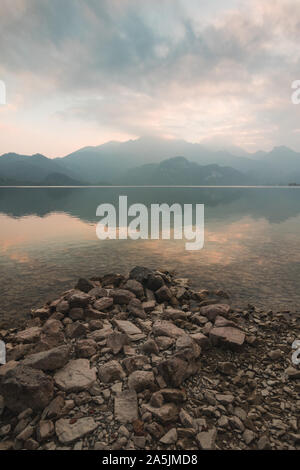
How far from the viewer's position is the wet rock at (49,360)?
368 inches

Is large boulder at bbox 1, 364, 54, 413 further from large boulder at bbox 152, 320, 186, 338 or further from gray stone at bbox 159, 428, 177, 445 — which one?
large boulder at bbox 152, 320, 186, 338

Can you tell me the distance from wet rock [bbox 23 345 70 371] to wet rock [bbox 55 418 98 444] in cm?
241

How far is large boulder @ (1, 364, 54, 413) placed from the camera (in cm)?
784

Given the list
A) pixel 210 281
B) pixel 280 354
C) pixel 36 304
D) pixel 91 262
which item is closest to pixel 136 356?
pixel 280 354

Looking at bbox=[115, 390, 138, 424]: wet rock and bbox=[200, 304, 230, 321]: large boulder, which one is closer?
bbox=[115, 390, 138, 424]: wet rock

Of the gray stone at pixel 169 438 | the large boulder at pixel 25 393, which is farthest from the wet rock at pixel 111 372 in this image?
the gray stone at pixel 169 438

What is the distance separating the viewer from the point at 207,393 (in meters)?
8.70

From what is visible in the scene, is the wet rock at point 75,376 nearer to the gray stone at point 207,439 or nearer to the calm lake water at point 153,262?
the gray stone at point 207,439

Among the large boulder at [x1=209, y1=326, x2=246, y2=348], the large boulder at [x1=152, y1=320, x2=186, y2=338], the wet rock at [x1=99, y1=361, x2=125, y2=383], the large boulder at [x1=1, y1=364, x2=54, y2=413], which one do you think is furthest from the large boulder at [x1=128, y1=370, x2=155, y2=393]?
the large boulder at [x1=209, y1=326, x2=246, y2=348]

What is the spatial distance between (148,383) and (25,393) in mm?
4166

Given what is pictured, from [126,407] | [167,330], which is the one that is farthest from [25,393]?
[167,330]

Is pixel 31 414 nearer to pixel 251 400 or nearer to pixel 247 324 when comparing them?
pixel 251 400
